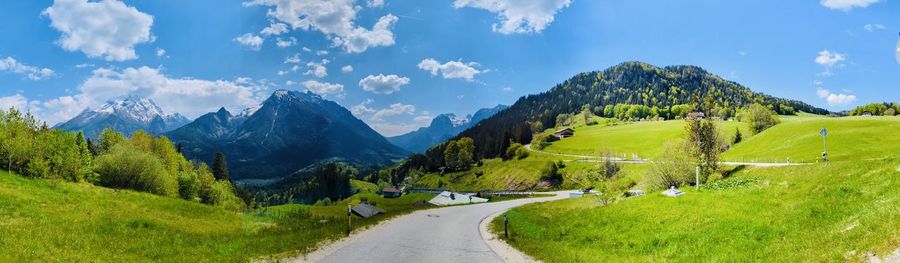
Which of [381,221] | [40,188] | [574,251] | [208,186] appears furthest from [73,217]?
[208,186]

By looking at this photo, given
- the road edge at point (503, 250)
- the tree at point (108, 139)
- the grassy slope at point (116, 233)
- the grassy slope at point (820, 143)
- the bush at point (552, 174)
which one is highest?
the tree at point (108, 139)

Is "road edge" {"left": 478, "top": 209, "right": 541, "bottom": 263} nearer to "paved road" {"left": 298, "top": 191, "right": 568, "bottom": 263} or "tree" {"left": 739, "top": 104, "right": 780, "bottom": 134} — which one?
"paved road" {"left": 298, "top": 191, "right": 568, "bottom": 263}

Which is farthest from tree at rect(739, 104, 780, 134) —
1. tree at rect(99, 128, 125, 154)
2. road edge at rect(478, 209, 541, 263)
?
tree at rect(99, 128, 125, 154)

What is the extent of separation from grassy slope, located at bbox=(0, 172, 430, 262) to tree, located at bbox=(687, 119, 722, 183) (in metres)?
55.1

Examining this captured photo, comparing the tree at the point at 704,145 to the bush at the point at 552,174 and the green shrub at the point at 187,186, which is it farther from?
the green shrub at the point at 187,186

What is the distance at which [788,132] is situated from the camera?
113 meters

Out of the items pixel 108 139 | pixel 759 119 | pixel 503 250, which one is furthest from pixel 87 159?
pixel 759 119

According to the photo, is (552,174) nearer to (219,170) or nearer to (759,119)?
(759,119)

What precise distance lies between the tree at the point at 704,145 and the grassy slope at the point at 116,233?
5509cm

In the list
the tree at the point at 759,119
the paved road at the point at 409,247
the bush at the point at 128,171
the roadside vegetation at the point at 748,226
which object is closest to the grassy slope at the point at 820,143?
the tree at the point at 759,119

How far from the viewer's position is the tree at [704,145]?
7270cm

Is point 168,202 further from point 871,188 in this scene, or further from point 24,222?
point 871,188

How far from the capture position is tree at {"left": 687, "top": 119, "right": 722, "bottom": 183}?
7270 centimetres

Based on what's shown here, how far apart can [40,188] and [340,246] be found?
31.9 metres
